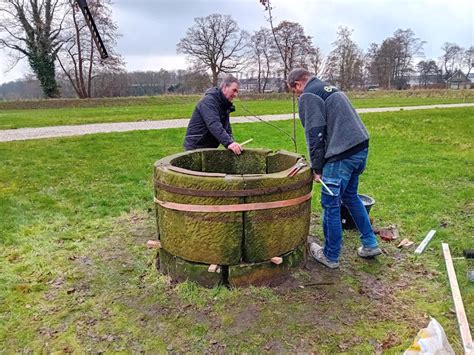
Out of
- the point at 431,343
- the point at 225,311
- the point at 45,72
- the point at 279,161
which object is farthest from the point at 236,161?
the point at 45,72

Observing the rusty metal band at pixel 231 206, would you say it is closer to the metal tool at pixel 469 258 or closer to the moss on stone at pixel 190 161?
the moss on stone at pixel 190 161

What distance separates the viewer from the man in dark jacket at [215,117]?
14.1ft

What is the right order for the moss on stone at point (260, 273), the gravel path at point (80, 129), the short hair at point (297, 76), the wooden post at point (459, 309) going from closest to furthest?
the wooden post at point (459, 309)
the moss on stone at point (260, 273)
the short hair at point (297, 76)
the gravel path at point (80, 129)

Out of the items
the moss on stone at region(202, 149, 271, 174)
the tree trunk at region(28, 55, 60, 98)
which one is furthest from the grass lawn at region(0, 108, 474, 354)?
the tree trunk at region(28, 55, 60, 98)

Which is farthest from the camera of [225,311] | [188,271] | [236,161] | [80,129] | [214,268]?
[80,129]

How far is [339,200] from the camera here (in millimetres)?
3762

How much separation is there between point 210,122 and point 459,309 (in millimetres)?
2781

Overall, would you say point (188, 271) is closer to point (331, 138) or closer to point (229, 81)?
point (331, 138)

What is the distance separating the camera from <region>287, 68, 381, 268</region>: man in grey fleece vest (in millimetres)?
3525

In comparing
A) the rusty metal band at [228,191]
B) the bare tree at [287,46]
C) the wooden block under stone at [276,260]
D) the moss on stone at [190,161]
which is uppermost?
the bare tree at [287,46]

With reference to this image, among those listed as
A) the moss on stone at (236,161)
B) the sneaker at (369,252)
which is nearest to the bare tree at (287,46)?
the moss on stone at (236,161)

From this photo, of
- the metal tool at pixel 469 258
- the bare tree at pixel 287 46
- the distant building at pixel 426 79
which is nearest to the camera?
the metal tool at pixel 469 258

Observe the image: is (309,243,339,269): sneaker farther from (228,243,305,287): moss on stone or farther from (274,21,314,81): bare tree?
(274,21,314,81): bare tree

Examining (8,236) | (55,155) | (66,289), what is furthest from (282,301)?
(55,155)
